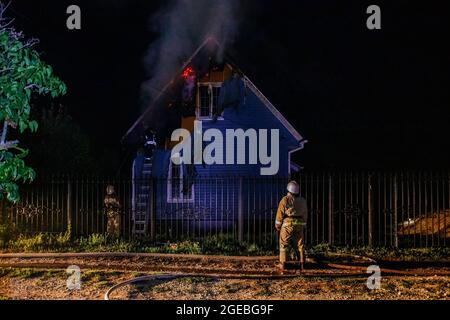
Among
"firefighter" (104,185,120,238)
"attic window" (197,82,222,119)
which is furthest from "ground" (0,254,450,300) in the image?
"attic window" (197,82,222,119)

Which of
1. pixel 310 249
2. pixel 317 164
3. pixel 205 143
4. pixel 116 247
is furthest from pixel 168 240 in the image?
pixel 317 164

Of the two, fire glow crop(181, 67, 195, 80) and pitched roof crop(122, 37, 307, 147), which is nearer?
pitched roof crop(122, 37, 307, 147)

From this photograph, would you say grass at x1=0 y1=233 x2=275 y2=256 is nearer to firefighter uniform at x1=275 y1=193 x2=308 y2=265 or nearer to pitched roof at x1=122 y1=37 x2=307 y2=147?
firefighter uniform at x1=275 y1=193 x2=308 y2=265

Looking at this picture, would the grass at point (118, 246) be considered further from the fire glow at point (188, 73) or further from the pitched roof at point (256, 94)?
the fire glow at point (188, 73)

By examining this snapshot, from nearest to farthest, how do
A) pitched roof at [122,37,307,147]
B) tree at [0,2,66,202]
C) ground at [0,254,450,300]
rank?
tree at [0,2,66,202]
ground at [0,254,450,300]
pitched roof at [122,37,307,147]

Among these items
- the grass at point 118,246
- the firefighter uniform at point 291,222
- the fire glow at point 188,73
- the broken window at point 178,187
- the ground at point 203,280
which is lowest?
the ground at point 203,280

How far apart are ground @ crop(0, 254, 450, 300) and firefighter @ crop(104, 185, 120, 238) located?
261 centimetres

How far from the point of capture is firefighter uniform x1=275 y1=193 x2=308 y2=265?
10.9 m

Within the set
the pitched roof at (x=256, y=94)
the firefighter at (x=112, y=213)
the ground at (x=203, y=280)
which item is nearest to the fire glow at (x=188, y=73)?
the pitched roof at (x=256, y=94)

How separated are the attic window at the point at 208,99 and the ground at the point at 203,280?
819cm

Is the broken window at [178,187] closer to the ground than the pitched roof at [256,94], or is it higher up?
closer to the ground

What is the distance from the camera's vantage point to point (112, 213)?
14789 millimetres

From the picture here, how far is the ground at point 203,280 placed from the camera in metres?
8.91

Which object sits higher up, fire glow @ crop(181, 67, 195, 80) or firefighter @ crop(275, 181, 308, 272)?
fire glow @ crop(181, 67, 195, 80)
